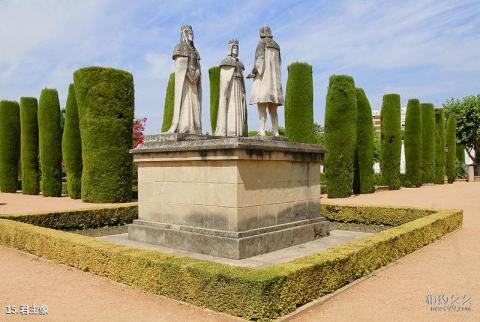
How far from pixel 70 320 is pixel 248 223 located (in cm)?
396

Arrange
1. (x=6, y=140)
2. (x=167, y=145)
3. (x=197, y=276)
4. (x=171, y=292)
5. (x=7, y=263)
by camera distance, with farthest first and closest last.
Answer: (x=6, y=140) < (x=167, y=145) < (x=7, y=263) < (x=171, y=292) < (x=197, y=276)

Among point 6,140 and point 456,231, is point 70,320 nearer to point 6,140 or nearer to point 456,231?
point 456,231

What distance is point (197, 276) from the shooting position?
225 inches

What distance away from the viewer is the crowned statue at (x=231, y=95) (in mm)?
9969

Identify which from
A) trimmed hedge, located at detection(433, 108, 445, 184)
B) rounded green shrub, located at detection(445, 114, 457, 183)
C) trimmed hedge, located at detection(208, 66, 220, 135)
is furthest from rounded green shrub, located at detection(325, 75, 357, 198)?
rounded green shrub, located at detection(445, 114, 457, 183)

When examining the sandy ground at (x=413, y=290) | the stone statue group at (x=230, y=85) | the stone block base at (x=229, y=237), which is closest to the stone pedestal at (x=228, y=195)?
the stone block base at (x=229, y=237)

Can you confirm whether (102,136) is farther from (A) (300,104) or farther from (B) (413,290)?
(B) (413,290)

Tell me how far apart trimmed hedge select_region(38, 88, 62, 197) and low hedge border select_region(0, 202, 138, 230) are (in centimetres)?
1303

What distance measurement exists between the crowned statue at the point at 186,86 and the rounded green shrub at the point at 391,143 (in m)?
21.7

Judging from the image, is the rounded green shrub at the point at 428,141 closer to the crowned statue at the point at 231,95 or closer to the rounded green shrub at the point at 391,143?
the rounded green shrub at the point at 391,143

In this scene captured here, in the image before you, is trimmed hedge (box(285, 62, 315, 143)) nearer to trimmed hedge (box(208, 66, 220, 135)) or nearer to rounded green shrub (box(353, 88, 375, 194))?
rounded green shrub (box(353, 88, 375, 194))

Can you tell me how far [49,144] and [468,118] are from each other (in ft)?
134

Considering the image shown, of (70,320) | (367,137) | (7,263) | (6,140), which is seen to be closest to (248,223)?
(70,320)

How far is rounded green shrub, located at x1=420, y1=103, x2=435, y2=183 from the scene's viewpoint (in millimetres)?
32438
